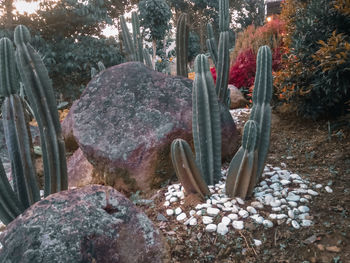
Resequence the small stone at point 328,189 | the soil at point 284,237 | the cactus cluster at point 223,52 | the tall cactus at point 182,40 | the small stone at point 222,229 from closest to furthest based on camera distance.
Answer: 1. the soil at point 284,237
2. the small stone at point 222,229
3. the small stone at point 328,189
4. the cactus cluster at point 223,52
5. the tall cactus at point 182,40

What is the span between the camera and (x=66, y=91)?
8719 mm

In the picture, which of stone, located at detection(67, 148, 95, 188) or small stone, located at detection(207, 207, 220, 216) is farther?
stone, located at detection(67, 148, 95, 188)

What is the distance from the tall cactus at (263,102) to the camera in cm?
217

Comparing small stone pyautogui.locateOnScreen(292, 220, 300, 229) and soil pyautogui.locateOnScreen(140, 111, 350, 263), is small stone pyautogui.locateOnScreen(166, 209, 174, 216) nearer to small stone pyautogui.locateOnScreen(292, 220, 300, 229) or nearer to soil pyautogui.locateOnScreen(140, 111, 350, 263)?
soil pyautogui.locateOnScreen(140, 111, 350, 263)

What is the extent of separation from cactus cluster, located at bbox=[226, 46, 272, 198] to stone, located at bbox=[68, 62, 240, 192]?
0.68m

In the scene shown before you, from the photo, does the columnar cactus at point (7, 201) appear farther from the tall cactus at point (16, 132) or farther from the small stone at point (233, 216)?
the small stone at point (233, 216)

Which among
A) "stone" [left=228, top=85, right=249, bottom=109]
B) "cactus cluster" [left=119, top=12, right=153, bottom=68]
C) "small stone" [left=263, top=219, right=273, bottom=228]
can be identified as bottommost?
"stone" [left=228, top=85, right=249, bottom=109]

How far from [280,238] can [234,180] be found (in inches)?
18.9

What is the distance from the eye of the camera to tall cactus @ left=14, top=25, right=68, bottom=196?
181cm

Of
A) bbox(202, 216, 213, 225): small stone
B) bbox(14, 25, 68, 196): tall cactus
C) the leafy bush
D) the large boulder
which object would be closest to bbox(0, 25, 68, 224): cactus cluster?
bbox(14, 25, 68, 196): tall cactus

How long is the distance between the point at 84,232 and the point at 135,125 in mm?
1486

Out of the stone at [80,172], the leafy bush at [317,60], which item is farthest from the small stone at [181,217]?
the leafy bush at [317,60]

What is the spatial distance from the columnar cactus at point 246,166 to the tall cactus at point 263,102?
193mm

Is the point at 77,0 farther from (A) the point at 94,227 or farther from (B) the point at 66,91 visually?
(A) the point at 94,227
